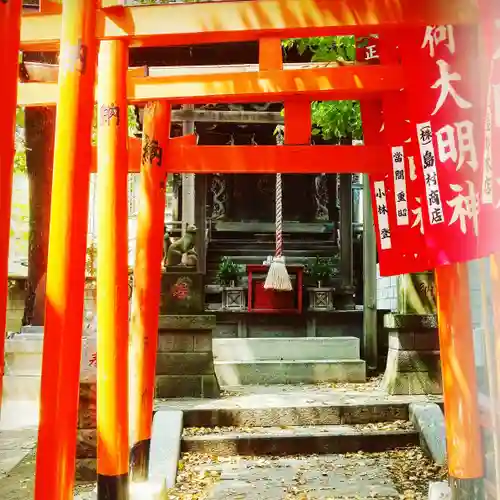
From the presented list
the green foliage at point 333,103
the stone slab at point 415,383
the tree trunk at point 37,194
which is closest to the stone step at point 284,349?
the stone slab at point 415,383

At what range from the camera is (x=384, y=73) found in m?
4.32

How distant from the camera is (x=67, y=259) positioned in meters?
3.08

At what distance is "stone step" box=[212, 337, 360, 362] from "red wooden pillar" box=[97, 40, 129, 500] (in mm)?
5906

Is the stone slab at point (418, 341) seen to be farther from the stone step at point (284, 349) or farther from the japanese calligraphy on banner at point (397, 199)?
the japanese calligraphy on banner at point (397, 199)

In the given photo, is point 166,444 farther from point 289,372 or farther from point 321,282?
point 321,282

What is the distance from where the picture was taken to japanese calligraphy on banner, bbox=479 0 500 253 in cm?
262

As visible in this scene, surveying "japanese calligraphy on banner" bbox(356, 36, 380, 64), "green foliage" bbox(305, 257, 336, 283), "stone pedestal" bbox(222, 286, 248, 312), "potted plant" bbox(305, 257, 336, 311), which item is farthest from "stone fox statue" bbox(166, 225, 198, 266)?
"green foliage" bbox(305, 257, 336, 283)

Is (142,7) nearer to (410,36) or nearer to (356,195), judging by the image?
(410,36)

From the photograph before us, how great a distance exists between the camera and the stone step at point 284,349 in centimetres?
989

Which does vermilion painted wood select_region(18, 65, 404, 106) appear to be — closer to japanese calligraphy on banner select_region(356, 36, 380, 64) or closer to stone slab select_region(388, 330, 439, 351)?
japanese calligraphy on banner select_region(356, 36, 380, 64)

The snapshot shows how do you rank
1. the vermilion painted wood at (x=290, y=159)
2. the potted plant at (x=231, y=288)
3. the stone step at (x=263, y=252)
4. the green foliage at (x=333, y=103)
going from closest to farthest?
the vermilion painted wood at (x=290, y=159) → the green foliage at (x=333, y=103) → the potted plant at (x=231, y=288) → the stone step at (x=263, y=252)

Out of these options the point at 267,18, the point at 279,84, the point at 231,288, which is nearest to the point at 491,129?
the point at 267,18

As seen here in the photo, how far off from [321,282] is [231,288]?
220 cm

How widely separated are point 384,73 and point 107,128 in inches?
88.0
